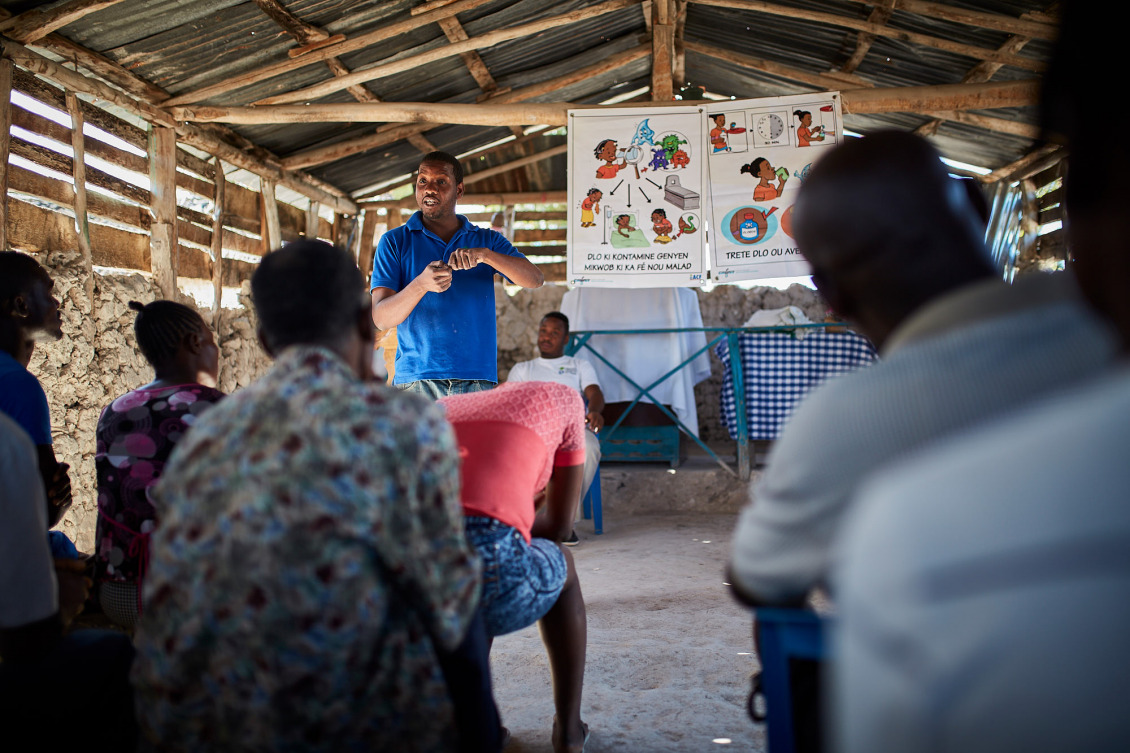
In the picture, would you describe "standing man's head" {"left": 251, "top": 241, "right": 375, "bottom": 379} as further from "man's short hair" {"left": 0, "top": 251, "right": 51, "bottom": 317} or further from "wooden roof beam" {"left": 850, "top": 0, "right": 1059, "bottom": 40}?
"wooden roof beam" {"left": 850, "top": 0, "right": 1059, "bottom": 40}

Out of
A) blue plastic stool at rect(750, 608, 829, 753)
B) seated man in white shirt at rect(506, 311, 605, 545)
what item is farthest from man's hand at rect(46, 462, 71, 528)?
seated man in white shirt at rect(506, 311, 605, 545)

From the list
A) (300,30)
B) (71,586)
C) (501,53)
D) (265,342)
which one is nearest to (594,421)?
(300,30)

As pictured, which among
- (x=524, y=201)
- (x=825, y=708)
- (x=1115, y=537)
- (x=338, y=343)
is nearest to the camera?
(x=1115, y=537)

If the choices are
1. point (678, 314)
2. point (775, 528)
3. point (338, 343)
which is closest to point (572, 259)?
point (678, 314)

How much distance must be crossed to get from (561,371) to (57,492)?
341 cm

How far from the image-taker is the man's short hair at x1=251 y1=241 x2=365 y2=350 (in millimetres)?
1190

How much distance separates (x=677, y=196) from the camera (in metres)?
5.16

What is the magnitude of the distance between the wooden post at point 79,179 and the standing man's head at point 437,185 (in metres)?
2.85

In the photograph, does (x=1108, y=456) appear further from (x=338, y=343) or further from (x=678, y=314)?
(x=678, y=314)

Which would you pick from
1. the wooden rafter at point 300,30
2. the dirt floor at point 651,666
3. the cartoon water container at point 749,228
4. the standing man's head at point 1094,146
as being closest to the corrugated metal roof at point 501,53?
the wooden rafter at point 300,30

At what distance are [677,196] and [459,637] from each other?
443cm

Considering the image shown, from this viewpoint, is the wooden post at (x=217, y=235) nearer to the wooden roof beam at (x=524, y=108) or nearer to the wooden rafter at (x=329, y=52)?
the wooden roof beam at (x=524, y=108)

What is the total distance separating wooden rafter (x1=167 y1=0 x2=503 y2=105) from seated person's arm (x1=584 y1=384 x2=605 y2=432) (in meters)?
2.58

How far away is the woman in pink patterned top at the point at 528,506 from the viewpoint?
1526 millimetres
